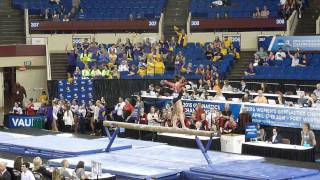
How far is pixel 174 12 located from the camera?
32.5 metres

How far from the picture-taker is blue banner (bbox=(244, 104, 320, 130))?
61.1 ft

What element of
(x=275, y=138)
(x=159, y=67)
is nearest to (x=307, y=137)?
(x=275, y=138)

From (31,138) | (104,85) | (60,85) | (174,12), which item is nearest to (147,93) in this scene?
(104,85)

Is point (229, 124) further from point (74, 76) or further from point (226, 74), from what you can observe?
point (74, 76)

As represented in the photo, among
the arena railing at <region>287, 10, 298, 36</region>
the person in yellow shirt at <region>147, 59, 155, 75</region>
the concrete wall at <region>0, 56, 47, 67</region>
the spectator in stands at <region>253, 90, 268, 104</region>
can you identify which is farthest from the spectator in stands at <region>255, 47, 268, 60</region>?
the concrete wall at <region>0, 56, 47, 67</region>

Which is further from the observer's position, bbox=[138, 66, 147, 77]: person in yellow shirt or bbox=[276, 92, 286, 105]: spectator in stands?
bbox=[138, 66, 147, 77]: person in yellow shirt

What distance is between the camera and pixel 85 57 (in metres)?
28.6

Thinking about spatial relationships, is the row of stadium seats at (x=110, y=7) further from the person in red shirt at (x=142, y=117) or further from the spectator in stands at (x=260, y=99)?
the spectator in stands at (x=260, y=99)

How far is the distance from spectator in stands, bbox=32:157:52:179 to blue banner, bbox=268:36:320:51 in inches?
627

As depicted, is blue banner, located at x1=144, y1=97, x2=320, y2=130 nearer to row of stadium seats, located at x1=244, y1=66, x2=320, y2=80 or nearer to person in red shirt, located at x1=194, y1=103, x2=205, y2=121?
person in red shirt, located at x1=194, y1=103, x2=205, y2=121

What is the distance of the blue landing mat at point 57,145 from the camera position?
1584 cm

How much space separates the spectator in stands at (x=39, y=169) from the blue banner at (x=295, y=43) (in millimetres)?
15926

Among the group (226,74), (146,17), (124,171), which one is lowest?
(124,171)

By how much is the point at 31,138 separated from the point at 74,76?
9837 mm
